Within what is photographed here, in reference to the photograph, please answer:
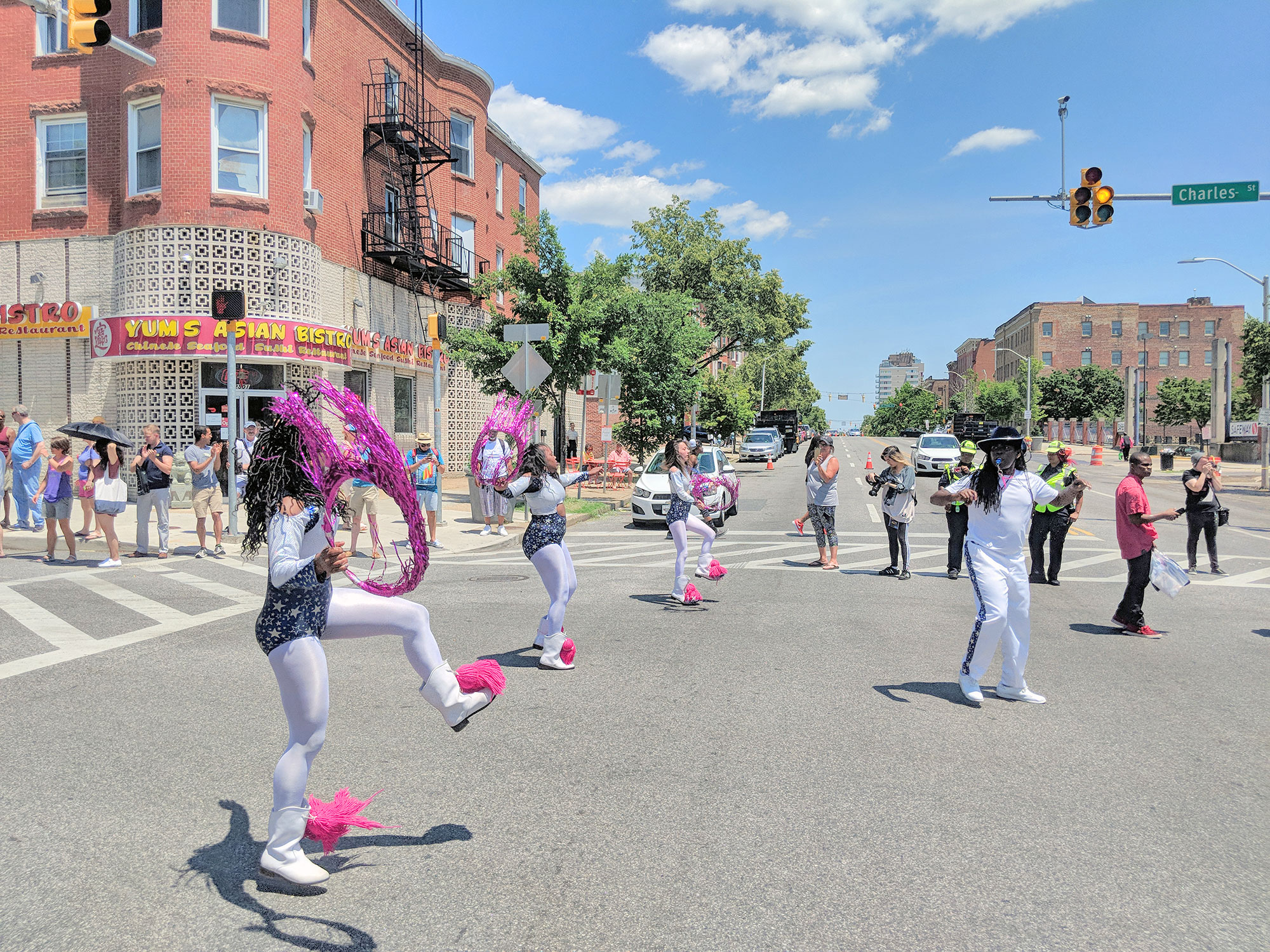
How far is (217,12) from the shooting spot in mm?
19312

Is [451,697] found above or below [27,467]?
below

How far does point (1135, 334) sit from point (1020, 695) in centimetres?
11029

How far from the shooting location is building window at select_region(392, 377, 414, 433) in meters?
26.9

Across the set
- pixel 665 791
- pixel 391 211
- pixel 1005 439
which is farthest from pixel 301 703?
pixel 391 211

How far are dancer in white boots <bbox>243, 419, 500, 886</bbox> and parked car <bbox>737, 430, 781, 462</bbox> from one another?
41691 mm

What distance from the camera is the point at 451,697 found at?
384 cm

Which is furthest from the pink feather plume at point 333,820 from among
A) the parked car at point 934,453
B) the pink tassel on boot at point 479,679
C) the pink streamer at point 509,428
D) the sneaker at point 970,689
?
the parked car at point 934,453

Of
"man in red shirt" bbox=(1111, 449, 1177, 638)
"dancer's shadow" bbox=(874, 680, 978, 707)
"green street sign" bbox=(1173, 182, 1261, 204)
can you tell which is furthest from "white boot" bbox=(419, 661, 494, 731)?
"green street sign" bbox=(1173, 182, 1261, 204)

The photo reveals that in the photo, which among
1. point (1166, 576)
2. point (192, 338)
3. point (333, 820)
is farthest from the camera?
point (192, 338)

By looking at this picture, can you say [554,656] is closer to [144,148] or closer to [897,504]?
[897,504]

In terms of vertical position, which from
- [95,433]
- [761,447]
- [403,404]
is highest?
[403,404]

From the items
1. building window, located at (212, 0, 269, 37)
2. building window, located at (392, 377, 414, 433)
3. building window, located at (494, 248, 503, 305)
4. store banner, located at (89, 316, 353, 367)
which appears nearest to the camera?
store banner, located at (89, 316, 353, 367)

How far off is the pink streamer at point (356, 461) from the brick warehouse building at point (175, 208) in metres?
14.8

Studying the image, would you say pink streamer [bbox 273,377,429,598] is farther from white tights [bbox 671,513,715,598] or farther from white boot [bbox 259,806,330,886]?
white tights [bbox 671,513,715,598]
